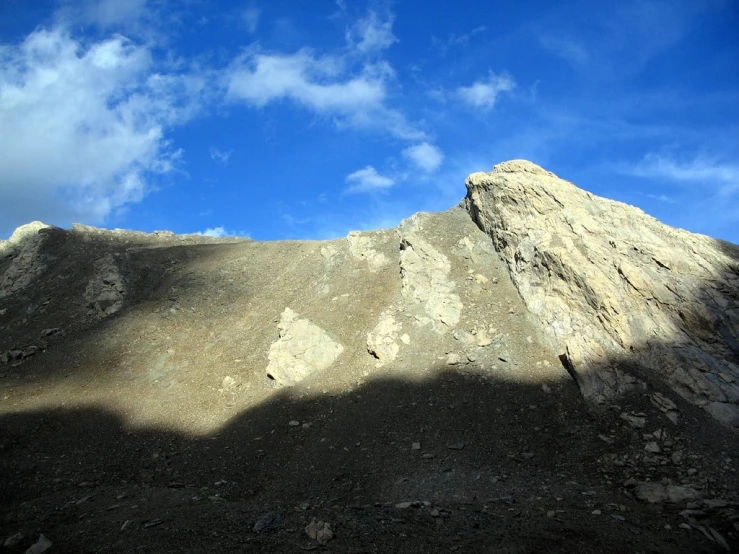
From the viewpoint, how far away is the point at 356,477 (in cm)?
1614

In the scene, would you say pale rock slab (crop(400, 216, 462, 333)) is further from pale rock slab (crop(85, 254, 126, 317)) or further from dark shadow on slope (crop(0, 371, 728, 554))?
pale rock slab (crop(85, 254, 126, 317))

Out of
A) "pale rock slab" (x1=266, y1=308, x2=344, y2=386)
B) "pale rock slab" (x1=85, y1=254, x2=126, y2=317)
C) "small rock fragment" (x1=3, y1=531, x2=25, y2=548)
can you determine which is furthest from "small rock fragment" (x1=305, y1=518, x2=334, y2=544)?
"pale rock slab" (x1=85, y1=254, x2=126, y2=317)

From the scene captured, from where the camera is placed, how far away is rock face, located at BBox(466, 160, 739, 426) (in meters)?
17.9

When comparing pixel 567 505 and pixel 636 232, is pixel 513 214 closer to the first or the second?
pixel 636 232

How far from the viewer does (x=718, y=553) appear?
11742 mm

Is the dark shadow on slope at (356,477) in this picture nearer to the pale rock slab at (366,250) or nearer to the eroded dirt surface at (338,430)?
the eroded dirt surface at (338,430)

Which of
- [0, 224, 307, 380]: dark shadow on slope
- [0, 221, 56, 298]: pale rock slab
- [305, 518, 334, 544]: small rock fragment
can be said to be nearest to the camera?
[305, 518, 334, 544]: small rock fragment

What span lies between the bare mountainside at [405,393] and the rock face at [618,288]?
0.09 m

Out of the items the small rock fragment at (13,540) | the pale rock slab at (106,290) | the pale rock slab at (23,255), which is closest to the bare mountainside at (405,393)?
the small rock fragment at (13,540)

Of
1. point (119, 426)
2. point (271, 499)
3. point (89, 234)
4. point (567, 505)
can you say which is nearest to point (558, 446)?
point (567, 505)

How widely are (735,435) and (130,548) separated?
57.9 feet

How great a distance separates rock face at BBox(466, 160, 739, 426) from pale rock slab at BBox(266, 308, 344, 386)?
9386 mm

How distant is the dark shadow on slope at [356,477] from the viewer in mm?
12156

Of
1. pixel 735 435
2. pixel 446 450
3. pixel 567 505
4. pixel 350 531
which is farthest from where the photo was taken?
pixel 446 450
